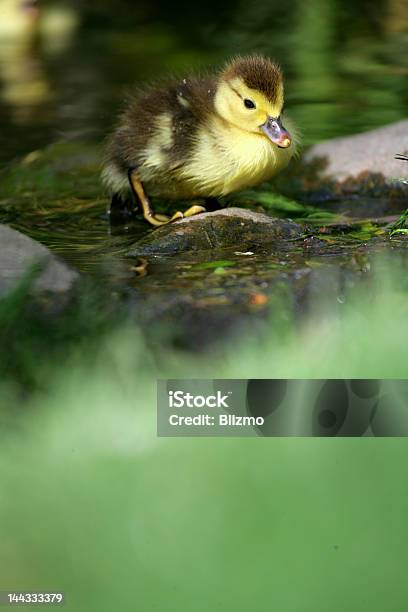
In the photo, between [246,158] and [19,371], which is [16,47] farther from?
[19,371]

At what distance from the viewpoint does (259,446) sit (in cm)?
152

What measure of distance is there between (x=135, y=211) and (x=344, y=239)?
0.86 metres

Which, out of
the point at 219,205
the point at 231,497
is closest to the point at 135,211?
the point at 219,205

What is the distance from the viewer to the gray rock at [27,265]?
1.88 metres

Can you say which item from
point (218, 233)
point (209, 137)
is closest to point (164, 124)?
point (209, 137)

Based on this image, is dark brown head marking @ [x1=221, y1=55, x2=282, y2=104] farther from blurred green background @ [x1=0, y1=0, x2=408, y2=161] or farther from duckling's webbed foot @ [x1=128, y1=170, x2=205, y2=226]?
blurred green background @ [x1=0, y1=0, x2=408, y2=161]

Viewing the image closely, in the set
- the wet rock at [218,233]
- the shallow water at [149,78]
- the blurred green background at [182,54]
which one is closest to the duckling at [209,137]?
the shallow water at [149,78]

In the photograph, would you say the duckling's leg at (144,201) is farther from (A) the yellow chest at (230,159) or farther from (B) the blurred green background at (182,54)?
(B) the blurred green background at (182,54)

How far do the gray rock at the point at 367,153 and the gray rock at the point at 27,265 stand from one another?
1.39m

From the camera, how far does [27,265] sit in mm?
1967

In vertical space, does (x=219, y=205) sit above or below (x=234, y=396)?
above

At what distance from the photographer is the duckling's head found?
112 inches

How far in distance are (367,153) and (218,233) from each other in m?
0.94

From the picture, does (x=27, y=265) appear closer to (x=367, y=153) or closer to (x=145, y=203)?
(x=145, y=203)
